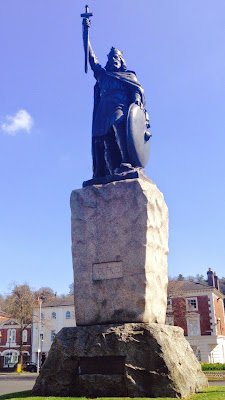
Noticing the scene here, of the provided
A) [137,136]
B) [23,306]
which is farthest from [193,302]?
[137,136]

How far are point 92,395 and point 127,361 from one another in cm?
74

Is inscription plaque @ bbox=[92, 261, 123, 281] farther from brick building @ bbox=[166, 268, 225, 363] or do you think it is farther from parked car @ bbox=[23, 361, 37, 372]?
parked car @ bbox=[23, 361, 37, 372]

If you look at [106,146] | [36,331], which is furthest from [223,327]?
[106,146]

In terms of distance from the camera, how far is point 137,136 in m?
8.72

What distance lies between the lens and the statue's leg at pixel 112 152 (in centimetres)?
887

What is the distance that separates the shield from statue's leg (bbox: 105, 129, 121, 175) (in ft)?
1.41

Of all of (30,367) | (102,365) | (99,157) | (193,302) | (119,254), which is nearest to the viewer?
(102,365)

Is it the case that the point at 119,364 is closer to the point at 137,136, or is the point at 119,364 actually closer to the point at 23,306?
the point at 137,136

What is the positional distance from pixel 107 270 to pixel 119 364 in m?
1.62

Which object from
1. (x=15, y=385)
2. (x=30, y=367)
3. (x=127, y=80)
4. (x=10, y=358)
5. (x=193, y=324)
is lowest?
(x=30, y=367)

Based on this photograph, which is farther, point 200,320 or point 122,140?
point 200,320

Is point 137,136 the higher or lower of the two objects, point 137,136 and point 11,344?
the higher

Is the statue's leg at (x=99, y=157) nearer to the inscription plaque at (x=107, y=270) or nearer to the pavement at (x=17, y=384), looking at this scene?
the inscription plaque at (x=107, y=270)

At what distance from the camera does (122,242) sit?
7.48 metres
